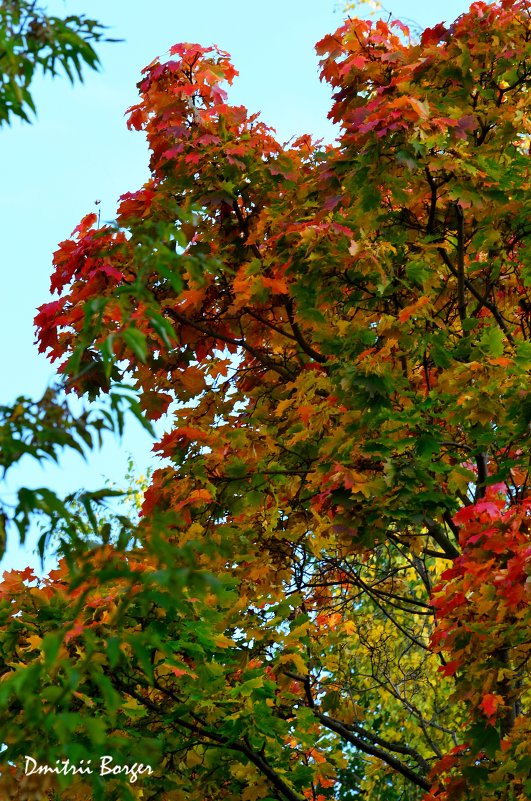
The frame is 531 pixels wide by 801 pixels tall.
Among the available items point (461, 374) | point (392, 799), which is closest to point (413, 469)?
point (461, 374)

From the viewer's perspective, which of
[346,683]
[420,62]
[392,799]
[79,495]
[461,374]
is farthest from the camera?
[392,799]

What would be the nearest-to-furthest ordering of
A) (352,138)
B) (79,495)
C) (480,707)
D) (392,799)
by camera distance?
(79,495)
(480,707)
(352,138)
(392,799)

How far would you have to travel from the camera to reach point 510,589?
520 cm

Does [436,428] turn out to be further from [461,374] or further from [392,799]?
[392,799]

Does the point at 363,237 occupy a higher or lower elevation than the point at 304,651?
higher

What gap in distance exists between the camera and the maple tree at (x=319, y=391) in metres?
5.89

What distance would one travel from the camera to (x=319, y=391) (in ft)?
27.1

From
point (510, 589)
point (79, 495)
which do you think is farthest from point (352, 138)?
point (79, 495)

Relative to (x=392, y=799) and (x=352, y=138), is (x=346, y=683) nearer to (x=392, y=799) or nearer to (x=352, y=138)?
(x=392, y=799)

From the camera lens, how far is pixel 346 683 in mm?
9539

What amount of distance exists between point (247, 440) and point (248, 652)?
1.66m

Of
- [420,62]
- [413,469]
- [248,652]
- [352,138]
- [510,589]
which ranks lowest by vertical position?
[510,589]

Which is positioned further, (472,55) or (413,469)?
(472,55)

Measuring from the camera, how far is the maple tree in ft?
19.3
